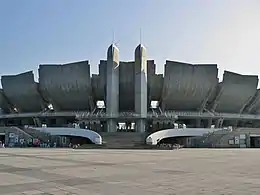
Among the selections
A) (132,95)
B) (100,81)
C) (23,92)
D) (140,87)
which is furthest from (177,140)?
(23,92)

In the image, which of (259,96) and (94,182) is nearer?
(94,182)

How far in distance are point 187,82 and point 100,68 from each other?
55.2 ft

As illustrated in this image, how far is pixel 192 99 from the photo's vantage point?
223 ft

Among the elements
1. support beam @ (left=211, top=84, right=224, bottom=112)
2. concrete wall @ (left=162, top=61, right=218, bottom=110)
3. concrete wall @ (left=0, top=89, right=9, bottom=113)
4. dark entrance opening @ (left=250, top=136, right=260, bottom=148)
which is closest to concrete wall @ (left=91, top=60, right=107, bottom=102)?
concrete wall @ (left=162, top=61, right=218, bottom=110)

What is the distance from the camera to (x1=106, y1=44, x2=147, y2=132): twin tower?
6094 cm

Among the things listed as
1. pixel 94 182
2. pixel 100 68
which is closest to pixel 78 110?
pixel 100 68

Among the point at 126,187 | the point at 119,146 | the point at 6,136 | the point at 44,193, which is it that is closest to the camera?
the point at 44,193

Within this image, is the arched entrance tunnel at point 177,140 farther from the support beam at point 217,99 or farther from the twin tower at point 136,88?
the support beam at point 217,99

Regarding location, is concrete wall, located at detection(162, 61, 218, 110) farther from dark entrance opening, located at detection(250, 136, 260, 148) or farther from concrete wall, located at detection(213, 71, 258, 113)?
dark entrance opening, located at detection(250, 136, 260, 148)

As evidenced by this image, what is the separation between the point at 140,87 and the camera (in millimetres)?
61406

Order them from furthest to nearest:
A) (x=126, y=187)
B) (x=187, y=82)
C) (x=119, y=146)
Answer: (x=187, y=82), (x=119, y=146), (x=126, y=187)

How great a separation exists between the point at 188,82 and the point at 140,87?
33.2ft

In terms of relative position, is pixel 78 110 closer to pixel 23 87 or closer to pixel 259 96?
pixel 23 87

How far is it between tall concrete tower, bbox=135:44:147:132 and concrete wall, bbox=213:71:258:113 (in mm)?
16043
